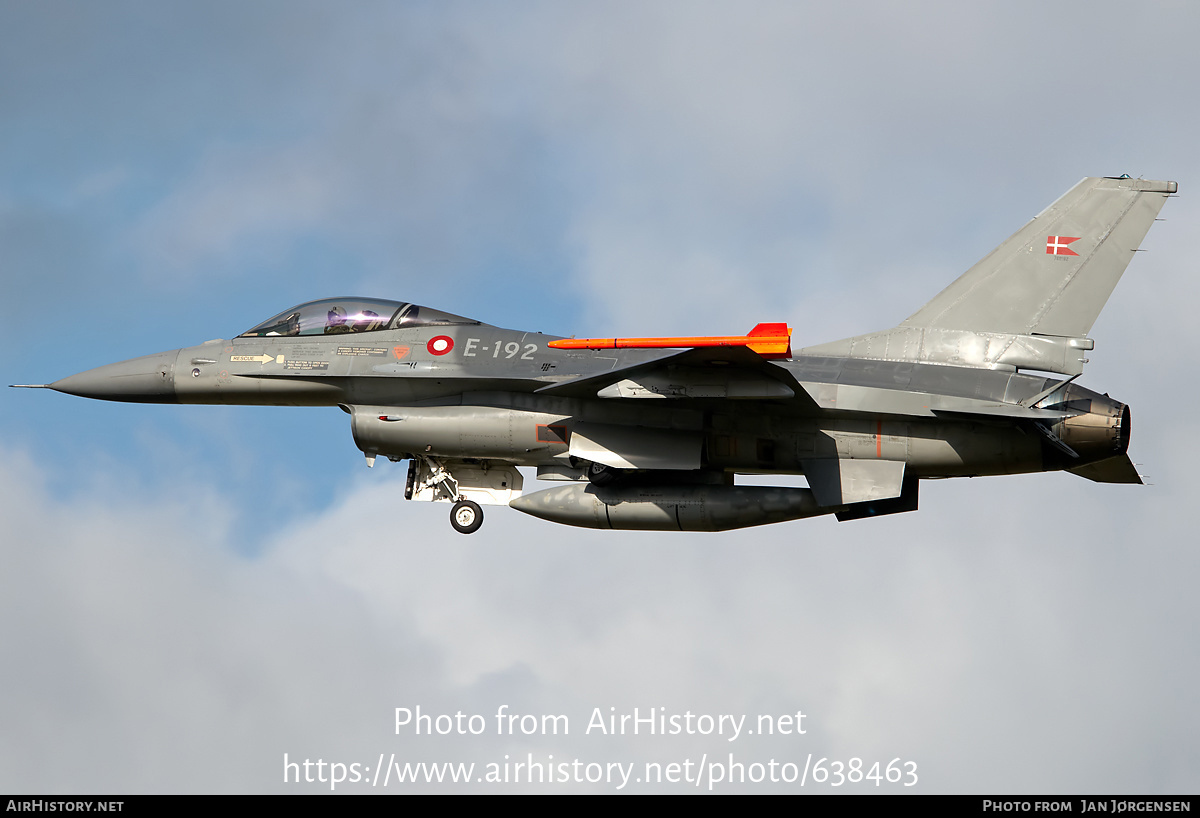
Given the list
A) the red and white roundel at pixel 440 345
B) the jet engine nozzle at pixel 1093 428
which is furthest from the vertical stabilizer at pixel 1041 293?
the red and white roundel at pixel 440 345

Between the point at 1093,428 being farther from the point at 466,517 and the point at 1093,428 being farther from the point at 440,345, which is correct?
the point at 440,345

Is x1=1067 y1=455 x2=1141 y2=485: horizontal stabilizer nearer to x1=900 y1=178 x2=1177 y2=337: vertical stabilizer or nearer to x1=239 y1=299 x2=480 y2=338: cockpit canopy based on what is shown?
x1=900 y1=178 x2=1177 y2=337: vertical stabilizer

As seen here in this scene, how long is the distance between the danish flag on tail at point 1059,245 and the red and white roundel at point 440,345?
8936 mm

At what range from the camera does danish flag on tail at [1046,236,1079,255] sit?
19.4 metres

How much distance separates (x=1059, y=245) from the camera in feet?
63.8

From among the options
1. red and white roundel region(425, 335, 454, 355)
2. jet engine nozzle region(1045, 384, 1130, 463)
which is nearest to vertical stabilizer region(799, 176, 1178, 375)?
jet engine nozzle region(1045, 384, 1130, 463)

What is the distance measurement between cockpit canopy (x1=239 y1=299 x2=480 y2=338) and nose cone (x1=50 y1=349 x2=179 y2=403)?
1357mm

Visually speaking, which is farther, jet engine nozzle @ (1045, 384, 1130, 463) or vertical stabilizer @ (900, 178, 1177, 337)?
vertical stabilizer @ (900, 178, 1177, 337)

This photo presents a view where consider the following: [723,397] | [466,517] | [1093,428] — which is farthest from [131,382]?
[1093,428]

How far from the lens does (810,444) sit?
1886cm

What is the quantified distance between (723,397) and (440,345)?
5087 millimetres

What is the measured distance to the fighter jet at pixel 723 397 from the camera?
18109 millimetres

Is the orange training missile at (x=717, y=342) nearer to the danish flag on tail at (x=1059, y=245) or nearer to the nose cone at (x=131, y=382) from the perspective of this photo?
the danish flag on tail at (x=1059, y=245)

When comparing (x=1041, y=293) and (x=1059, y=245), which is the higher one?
(x=1059, y=245)
